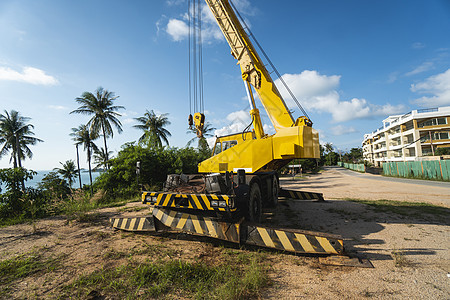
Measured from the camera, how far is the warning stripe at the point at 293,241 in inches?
139

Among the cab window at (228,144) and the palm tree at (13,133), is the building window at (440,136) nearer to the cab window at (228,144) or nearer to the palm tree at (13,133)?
the cab window at (228,144)

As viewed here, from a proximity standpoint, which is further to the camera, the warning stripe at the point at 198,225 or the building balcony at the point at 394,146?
the building balcony at the point at 394,146

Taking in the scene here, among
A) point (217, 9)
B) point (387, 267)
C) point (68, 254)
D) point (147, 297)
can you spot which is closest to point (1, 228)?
point (68, 254)

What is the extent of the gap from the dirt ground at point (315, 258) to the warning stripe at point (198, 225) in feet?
1.31

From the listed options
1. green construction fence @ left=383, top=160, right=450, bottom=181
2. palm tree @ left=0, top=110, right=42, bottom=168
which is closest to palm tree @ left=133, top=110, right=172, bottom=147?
palm tree @ left=0, top=110, right=42, bottom=168

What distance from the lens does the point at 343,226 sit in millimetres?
5637

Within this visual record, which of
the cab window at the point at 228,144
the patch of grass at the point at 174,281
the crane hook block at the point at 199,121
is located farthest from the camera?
the crane hook block at the point at 199,121

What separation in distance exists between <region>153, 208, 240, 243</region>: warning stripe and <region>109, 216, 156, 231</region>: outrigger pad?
0.85ft

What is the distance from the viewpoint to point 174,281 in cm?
302

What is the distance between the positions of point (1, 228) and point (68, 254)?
169 inches

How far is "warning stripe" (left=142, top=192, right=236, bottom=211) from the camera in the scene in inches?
157

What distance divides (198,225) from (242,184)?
4.30 feet

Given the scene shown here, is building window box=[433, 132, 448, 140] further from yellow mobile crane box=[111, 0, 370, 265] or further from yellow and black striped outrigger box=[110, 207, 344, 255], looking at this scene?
yellow and black striped outrigger box=[110, 207, 344, 255]

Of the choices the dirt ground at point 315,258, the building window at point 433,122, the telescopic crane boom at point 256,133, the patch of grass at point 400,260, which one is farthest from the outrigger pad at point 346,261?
the building window at point 433,122
